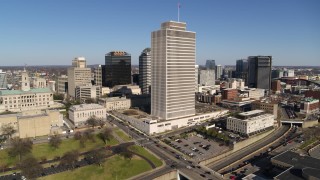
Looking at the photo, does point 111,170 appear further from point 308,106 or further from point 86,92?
point 308,106

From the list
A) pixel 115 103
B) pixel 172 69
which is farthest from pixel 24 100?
pixel 172 69

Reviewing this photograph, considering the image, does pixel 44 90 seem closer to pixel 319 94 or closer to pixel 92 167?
pixel 92 167

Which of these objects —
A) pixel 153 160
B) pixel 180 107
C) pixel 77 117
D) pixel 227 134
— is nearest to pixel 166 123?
pixel 180 107

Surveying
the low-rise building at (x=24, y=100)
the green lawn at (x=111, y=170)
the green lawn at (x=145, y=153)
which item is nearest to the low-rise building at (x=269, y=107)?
the green lawn at (x=145, y=153)

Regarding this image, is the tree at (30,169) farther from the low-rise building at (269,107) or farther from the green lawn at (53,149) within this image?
the low-rise building at (269,107)

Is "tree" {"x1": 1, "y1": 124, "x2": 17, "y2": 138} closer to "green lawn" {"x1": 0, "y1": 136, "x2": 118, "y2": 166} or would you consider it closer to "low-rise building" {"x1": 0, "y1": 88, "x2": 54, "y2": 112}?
"green lawn" {"x1": 0, "y1": 136, "x2": 118, "y2": 166}

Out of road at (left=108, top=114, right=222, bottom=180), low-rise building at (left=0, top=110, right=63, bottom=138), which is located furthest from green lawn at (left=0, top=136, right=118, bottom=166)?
low-rise building at (left=0, top=110, right=63, bottom=138)
